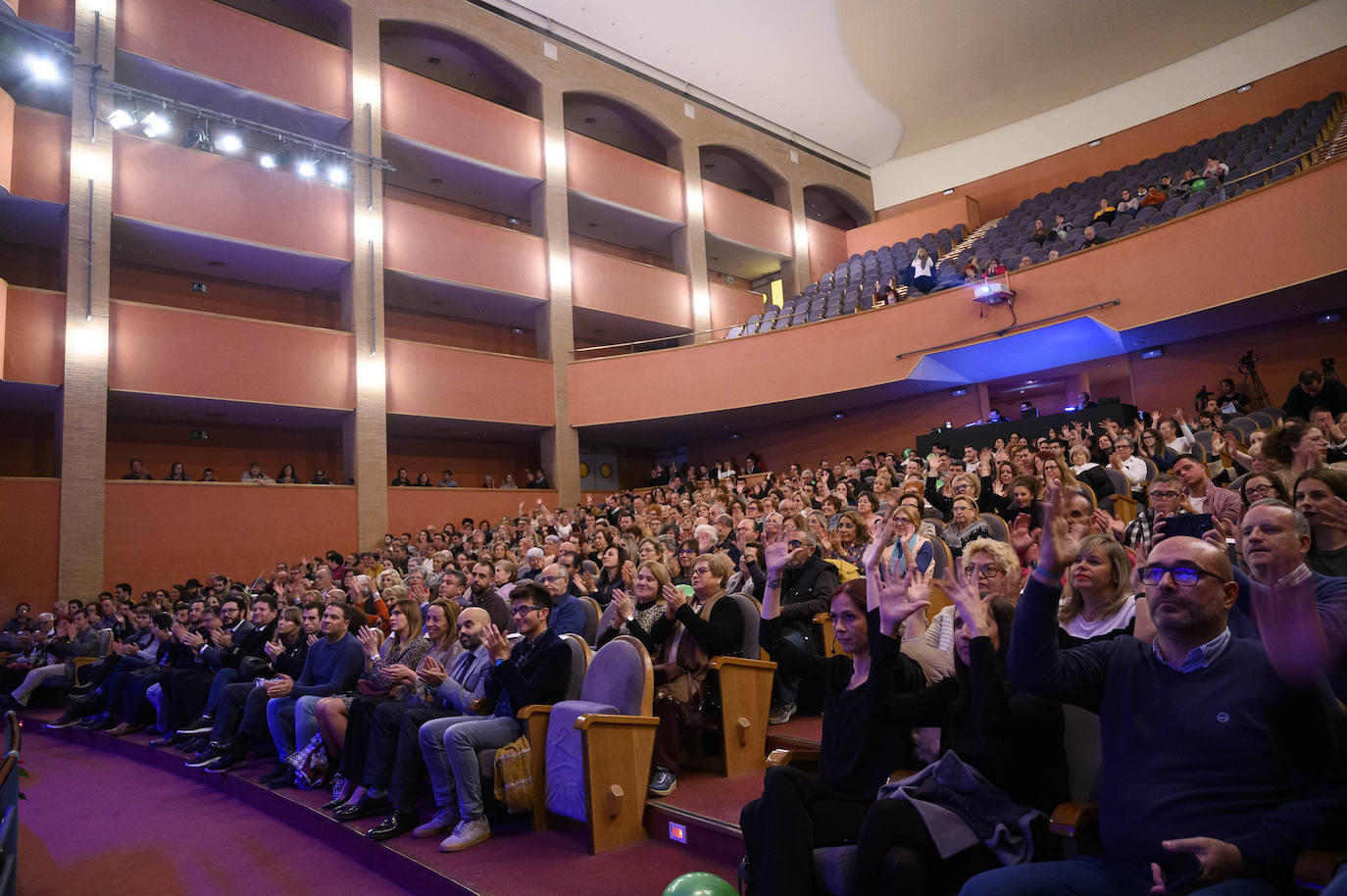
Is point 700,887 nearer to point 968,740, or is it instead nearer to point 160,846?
point 968,740

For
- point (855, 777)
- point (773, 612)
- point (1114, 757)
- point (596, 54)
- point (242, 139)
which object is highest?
point (596, 54)

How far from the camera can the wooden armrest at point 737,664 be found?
9.09ft

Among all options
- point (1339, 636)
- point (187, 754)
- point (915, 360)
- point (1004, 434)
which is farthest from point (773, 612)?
point (915, 360)

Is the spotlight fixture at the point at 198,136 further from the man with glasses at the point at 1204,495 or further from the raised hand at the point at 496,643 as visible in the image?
the man with glasses at the point at 1204,495

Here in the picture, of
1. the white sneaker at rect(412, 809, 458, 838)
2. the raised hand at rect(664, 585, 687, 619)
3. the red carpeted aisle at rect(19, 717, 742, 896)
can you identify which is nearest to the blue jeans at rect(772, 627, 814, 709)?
the raised hand at rect(664, 585, 687, 619)

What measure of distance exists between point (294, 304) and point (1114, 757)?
34.5ft

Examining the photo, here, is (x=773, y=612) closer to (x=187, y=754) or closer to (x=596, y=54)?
(x=187, y=754)

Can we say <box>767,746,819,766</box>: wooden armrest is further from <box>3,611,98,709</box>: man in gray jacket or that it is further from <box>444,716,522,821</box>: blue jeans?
<box>3,611,98,709</box>: man in gray jacket

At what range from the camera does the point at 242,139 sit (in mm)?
8914

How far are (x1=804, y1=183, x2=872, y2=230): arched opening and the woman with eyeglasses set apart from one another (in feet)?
42.6

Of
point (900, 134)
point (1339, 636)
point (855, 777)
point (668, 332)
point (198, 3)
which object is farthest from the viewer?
point (900, 134)

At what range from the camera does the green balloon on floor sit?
1751mm

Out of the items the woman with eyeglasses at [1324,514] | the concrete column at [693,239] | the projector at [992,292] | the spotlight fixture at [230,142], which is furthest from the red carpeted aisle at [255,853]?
the concrete column at [693,239]

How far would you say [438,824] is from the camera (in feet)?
8.95
